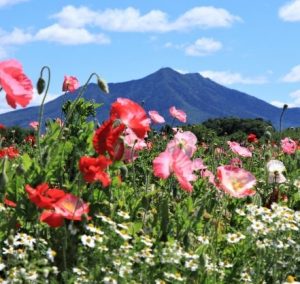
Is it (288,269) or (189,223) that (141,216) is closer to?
(189,223)

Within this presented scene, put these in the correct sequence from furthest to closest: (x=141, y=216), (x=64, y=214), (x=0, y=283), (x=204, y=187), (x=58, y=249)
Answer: (x=204, y=187), (x=141, y=216), (x=58, y=249), (x=64, y=214), (x=0, y=283)

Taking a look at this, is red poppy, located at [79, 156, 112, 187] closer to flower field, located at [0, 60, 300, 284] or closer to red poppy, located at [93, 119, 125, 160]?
flower field, located at [0, 60, 300, 284]

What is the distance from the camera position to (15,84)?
10.8ft

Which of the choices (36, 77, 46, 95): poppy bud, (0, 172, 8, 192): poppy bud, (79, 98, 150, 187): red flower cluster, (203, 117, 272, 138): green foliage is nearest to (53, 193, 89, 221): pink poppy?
(79, 98, 150, 187): red flower cluster

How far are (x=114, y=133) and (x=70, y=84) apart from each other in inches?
122

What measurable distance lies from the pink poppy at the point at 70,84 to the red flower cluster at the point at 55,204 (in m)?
3.21

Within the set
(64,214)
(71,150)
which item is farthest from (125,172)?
(64,214)

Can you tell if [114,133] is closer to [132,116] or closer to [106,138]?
[106,138]

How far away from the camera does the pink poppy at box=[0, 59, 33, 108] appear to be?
10.6ft

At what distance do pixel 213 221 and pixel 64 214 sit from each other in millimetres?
1518

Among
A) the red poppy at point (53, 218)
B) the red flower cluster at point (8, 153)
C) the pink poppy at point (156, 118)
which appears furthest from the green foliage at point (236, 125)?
the red poppy at point (53, 218)

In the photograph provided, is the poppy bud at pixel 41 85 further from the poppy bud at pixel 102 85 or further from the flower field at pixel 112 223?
the poppy bud at pixel 102 85

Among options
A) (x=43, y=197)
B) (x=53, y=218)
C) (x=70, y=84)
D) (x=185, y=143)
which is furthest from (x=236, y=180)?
(x=70, y=84)

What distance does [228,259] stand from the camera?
435 centimetres
